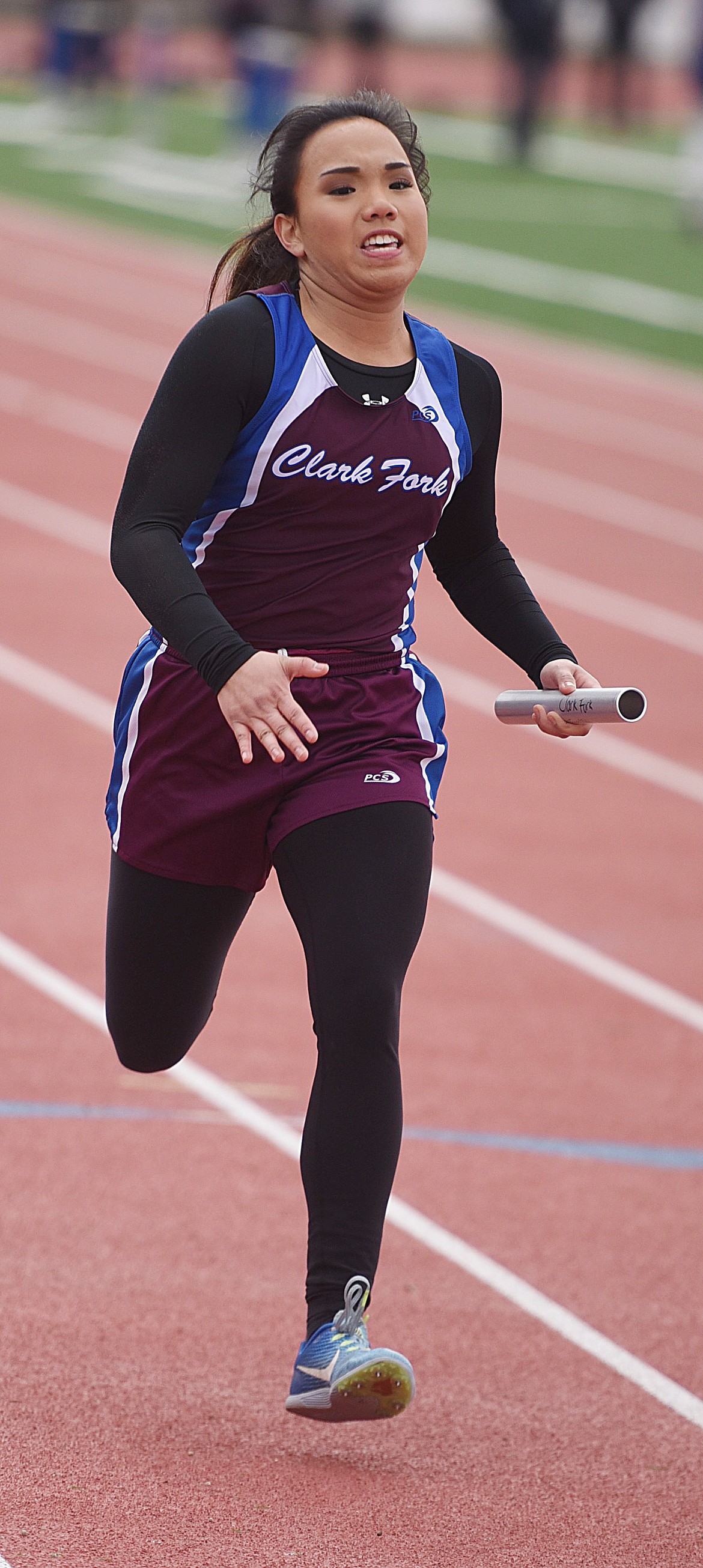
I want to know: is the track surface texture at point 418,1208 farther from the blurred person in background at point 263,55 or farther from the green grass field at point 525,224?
the blurred person in background at point 263,55

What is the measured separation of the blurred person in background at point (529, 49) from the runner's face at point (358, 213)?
76.7 feet

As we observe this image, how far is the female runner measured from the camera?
115 inches

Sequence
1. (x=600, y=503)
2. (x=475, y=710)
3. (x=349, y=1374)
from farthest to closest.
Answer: (x=600, y=503), (x=475, y=710), (x=349, y=1374)

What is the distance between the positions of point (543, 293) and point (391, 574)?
1579 cm

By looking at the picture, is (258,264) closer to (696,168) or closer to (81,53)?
(696,168)

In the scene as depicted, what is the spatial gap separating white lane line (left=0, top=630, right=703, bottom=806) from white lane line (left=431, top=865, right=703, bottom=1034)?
1.27 metres

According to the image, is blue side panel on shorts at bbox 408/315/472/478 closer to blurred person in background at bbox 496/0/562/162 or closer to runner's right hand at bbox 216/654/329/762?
runner's right hand at bbox 216/654/329/762

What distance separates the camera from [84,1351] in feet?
11.6

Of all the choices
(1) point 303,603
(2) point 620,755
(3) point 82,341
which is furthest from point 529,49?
(1) point 303,603

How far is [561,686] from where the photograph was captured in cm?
314

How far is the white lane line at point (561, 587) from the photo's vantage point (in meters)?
9.51

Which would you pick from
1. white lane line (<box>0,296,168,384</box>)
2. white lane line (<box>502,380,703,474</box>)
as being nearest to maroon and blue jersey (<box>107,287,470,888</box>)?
white lane line (<box>502,380,703,474</box>)

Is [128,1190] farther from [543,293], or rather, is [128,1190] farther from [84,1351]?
[543,293]

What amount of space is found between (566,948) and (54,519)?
5793 mm
